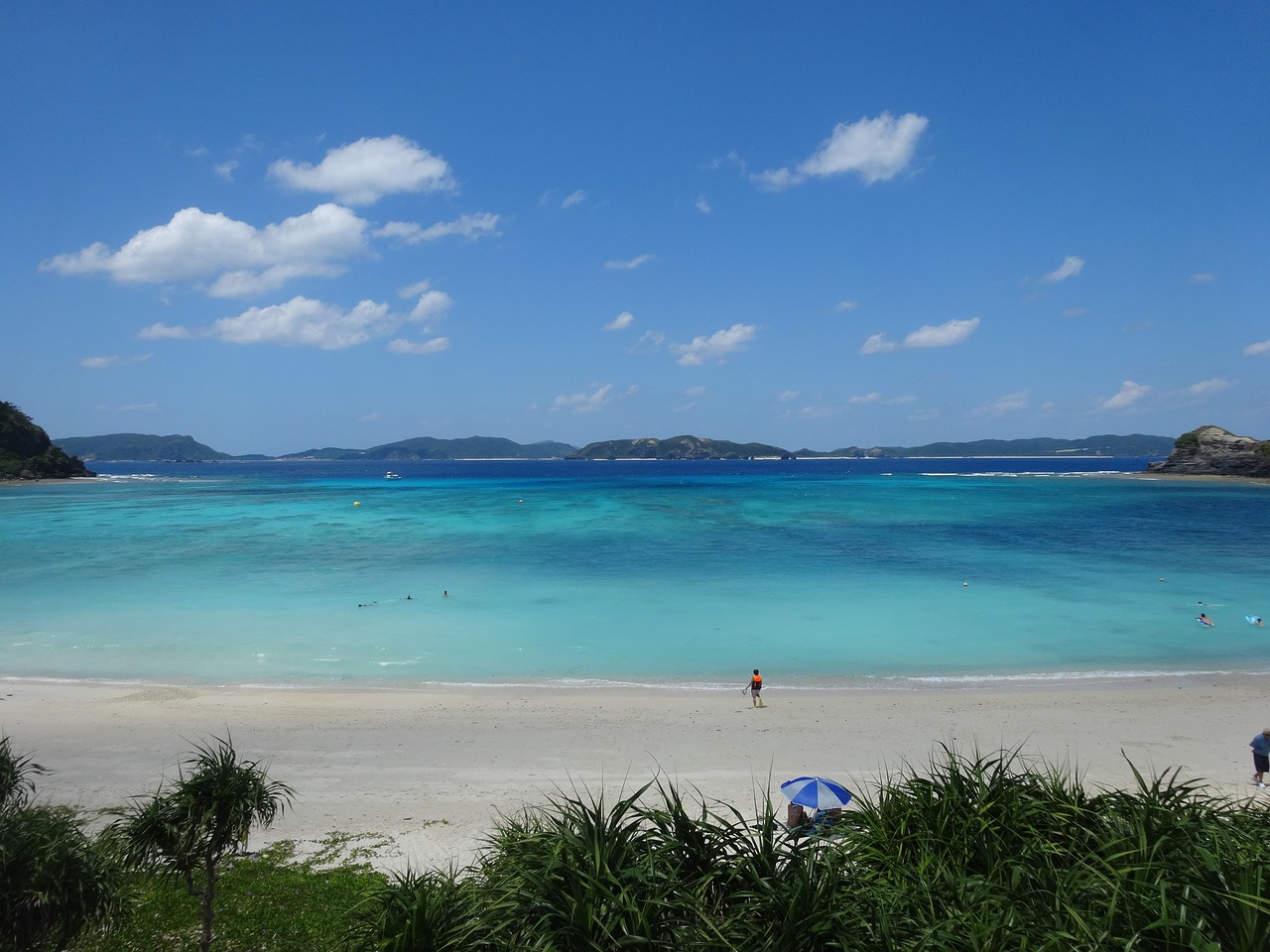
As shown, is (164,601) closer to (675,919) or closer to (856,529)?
(675,919)

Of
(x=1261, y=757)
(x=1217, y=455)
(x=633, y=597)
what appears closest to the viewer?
(x=1261, y=757)

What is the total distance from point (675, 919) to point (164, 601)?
30181 mm

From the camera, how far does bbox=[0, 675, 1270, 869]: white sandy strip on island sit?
1134 centimetres

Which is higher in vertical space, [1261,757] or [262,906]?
[1261,757]

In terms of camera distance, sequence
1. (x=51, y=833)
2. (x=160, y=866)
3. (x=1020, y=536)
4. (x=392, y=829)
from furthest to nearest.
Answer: (x=1020, y=536)
(x=392, y=829)
(x=160, y=866)
(x=51, y=833)

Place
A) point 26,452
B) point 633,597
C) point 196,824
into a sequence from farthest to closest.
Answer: point 26,452 → point 633,597 → point 196,824

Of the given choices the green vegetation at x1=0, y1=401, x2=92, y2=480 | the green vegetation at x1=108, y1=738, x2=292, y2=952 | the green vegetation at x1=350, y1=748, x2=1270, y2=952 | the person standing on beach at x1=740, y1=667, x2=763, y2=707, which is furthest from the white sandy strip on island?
the green vegetation at x1=0, y1=401, x2=92, y2=480

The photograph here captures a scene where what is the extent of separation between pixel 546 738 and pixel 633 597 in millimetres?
14224

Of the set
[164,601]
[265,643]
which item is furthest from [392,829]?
[164,601]

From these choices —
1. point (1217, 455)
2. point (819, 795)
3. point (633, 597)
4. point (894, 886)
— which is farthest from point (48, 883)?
point (1217, 455)

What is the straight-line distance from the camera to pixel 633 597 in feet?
92.8

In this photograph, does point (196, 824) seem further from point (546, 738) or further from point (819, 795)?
point (546, 738)

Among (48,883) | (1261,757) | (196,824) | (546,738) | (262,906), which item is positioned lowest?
(546,738)

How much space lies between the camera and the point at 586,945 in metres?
4.48
